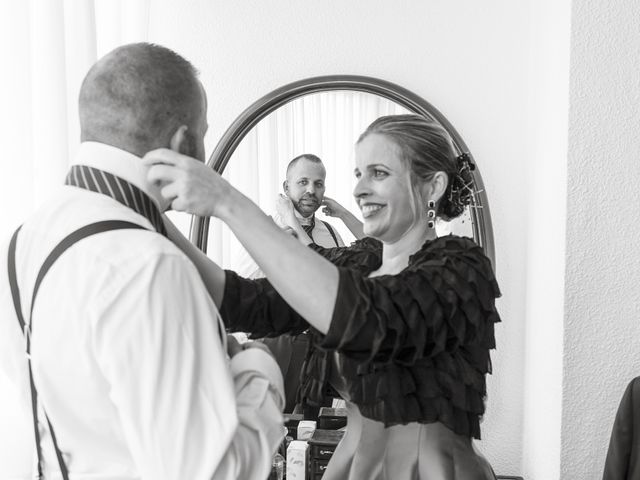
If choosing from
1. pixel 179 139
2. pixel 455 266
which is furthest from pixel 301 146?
pixel 179 139

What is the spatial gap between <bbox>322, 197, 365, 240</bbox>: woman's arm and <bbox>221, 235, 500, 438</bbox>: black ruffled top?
2.47 feet

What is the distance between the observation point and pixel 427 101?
7.78 feet

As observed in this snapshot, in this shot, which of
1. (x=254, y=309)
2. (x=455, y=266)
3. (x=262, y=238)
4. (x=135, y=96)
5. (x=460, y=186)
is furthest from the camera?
(x=460, y=186)

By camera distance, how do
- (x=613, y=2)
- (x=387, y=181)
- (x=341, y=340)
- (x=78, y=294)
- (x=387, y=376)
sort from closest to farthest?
(x=78, y=294), (x=341, y=340), (x=387, y=376), (x=387, y=181), (x=613, y=2)

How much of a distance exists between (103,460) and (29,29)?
3.57 ft

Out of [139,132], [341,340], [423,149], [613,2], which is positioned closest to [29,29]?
[139,132]

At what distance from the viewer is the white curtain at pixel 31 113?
155 centimetres

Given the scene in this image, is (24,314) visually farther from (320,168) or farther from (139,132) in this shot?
(320,168)

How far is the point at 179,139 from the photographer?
39.5 inches

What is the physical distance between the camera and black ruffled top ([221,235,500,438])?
3.90 ft

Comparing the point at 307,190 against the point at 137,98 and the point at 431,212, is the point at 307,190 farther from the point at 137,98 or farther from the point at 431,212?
the point at 137,98

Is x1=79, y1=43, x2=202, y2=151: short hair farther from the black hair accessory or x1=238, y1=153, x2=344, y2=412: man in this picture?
x1=238, y1=153, x2=344, y2=412: man

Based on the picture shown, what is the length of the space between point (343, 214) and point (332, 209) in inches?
1.6

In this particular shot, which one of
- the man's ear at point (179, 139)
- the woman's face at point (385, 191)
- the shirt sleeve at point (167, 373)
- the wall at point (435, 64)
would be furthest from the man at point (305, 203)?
the shirt sleeve at point (167, 373)
